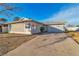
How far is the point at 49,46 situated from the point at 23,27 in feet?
3.53

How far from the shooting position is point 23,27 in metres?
6.46

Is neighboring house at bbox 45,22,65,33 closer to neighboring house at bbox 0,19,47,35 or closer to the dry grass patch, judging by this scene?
Result: neighboring house at bbox 0,19,47,35

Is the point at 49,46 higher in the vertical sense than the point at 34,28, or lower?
lower

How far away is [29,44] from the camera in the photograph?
248 inches

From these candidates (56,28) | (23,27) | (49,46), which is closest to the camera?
(49,46)

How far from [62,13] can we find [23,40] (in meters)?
1.54

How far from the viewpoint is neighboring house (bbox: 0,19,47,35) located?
6.31 metres

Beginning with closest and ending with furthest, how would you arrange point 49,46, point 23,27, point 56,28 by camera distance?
point 49,46, point 56,28, point 23,27

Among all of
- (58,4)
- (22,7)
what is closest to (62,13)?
(58,4)

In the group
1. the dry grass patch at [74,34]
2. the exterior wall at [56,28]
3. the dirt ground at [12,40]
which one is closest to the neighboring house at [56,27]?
the exterior wall at [56,28]

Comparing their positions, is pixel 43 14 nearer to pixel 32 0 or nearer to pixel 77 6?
pixel 32 0

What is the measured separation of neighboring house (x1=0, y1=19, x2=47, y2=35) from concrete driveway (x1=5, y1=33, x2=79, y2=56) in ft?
1.08

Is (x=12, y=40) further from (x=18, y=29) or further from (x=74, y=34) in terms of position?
(x=74, y=34)

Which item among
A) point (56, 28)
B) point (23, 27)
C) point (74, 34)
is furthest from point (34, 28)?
point (74, 34)
